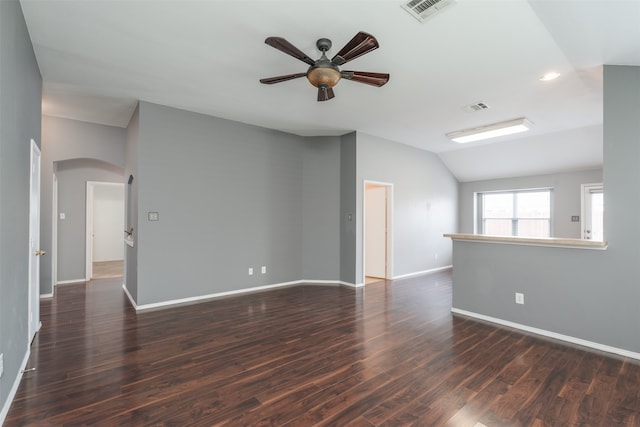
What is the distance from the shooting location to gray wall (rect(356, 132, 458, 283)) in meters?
5.73

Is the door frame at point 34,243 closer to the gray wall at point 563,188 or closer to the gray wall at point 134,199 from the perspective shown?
the gray wall at point 134,199

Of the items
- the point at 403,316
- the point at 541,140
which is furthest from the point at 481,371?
the point at 541,140

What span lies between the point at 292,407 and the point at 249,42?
300cm

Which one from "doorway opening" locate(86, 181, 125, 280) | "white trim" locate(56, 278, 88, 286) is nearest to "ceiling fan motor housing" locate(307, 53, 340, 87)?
"white trim" locate(56, 278, 88, 286)

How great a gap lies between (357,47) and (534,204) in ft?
23.4

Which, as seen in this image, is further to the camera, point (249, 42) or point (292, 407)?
point (249, 42)

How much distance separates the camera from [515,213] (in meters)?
7.60

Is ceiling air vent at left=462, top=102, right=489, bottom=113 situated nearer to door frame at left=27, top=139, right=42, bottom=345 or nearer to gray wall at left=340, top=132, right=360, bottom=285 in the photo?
gray wall at left=340, top=132, right=360, bottom=285

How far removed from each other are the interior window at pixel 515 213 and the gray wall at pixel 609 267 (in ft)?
15.5

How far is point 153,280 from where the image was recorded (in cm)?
411

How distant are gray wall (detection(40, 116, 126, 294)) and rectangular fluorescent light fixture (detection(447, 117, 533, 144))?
641 cm

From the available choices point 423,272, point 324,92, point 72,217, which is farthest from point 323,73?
point 72,217

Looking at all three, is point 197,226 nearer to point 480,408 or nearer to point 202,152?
point 202,152

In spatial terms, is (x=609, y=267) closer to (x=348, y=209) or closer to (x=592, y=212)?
Result: (x=348, y=209)
